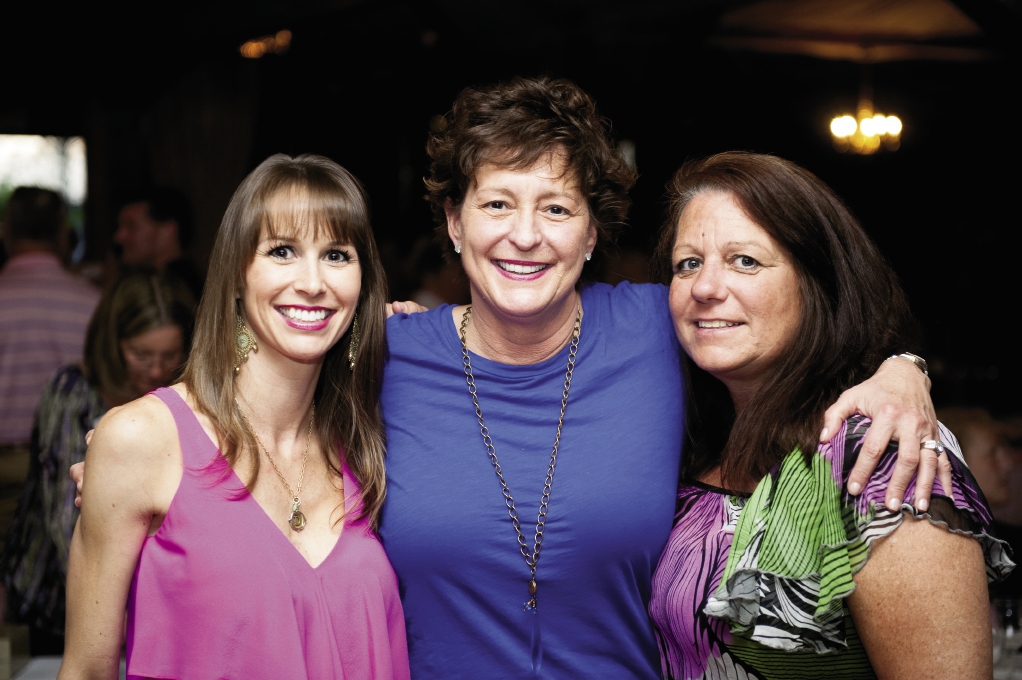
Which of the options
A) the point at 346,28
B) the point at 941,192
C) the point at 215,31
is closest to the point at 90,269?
the point at 215,31

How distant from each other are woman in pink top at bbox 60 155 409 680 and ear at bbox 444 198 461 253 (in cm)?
25

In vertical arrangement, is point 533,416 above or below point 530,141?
below

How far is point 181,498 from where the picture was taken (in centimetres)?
173

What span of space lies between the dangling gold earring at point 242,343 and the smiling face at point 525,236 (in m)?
0.50

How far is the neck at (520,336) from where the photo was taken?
2.09 meters

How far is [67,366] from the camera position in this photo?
324 centimetres

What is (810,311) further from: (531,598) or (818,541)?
(531,598)

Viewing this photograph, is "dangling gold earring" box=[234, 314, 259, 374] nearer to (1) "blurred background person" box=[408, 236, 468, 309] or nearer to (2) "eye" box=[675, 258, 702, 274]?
(2) "eye" box=[675, 258, 702, 274]

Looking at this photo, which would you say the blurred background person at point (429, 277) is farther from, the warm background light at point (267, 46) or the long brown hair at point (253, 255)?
the long brown hair at point (253, 255)

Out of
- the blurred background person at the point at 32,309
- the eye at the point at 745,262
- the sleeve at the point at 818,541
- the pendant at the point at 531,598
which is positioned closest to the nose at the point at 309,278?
the pendant at the point at 531,598

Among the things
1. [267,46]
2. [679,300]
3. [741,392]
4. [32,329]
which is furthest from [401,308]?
[267,46]

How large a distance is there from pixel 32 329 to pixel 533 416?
9.13ft

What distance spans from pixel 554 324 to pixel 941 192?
6.07 meters

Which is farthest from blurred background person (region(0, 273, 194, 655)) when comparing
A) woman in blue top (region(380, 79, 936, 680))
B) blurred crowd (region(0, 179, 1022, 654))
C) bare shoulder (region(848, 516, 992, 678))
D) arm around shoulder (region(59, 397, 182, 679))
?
bare shoulder (region(848, 516, 992, 678))
